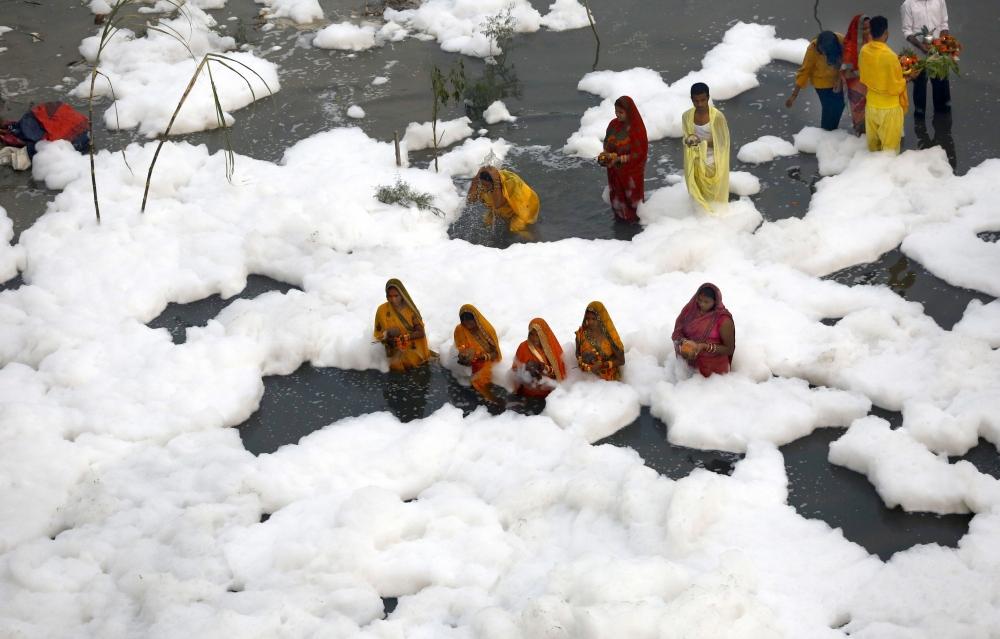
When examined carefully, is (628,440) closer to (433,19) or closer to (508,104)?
(508,104)

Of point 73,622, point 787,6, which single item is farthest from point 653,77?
point 73,622

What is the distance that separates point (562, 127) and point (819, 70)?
A: 2479 mm

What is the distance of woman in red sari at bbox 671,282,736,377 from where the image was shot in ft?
21.6

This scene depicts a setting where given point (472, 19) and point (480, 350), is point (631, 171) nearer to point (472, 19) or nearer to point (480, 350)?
point (480, 350)

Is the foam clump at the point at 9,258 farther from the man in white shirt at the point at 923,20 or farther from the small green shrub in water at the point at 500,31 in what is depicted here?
the man in white shirt at the point at 923,20

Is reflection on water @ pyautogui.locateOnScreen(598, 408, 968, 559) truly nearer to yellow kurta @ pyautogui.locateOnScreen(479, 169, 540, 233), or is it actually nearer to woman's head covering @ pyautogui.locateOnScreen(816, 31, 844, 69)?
yellow kurta @ pyautogui.locateOnScreen(479, 169, 540, 233)

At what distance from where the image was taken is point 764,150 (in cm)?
935

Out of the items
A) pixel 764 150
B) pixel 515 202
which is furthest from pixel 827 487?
pixel 764 150

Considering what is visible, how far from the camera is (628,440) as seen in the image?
6.65 metres

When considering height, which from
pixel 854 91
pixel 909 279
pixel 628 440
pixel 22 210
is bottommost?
pixel 22 210

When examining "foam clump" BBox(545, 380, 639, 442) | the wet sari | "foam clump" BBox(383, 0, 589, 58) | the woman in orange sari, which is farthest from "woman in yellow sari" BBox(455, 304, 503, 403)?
"foam clump" BBox(383, 0, 589, 58)

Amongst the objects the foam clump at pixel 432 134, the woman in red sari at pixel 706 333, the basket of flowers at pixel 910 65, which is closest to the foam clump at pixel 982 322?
the woman in red sari at pixel 706 333

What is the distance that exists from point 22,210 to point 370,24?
16.3 feet

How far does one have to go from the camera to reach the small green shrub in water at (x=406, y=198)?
911 centimetres
